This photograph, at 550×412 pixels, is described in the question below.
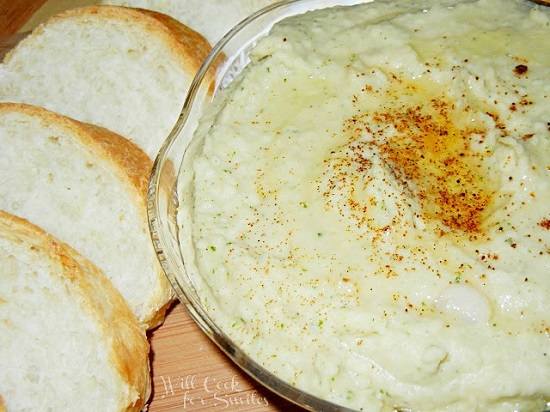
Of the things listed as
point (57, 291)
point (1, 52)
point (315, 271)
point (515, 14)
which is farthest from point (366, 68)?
point (1, 52)

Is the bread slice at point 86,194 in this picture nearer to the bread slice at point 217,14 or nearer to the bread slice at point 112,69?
the bread slice at point 112,69

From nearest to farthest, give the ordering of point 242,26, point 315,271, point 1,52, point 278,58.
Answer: point 315,271
point 278,58
point 242,26
point 1,52

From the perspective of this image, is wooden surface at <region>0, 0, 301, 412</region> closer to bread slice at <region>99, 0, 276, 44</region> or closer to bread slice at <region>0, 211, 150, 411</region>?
bread slice at <region>0, 211, 150, 411</region>

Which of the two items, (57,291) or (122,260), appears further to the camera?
(122,260)

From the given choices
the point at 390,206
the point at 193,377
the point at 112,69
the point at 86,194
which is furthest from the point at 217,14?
the point at 193,377

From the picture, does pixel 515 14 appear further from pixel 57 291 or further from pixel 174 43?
pixel 57 291

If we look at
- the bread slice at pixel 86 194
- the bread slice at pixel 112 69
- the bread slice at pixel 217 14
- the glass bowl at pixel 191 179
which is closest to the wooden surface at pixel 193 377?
the bread slice at pixel 86 194

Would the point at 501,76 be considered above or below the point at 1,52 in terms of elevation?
above

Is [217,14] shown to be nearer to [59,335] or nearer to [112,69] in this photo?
[112,69]
